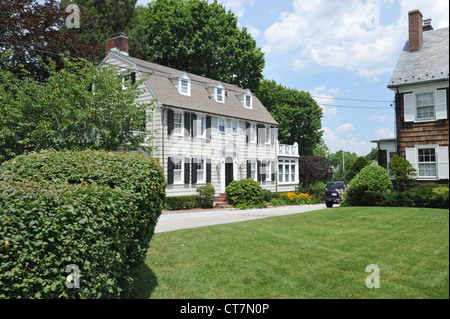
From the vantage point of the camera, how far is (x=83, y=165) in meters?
4.80

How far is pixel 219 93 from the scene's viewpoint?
27.1m

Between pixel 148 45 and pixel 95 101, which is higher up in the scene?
pixel 148 45

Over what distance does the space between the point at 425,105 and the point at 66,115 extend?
48.0 feet

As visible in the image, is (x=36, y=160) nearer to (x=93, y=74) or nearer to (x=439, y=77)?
(x=439, y=77)

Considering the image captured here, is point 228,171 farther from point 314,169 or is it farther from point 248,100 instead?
point 314,169

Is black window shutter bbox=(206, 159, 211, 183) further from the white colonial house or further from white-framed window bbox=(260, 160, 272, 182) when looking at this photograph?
white-framed window bbox=(260, 160, 272, 182)

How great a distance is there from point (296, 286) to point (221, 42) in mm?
35172

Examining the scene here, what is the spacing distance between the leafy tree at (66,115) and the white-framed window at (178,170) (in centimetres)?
612

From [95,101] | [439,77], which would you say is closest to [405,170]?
[439,77]

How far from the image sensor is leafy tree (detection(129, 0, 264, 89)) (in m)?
35.2

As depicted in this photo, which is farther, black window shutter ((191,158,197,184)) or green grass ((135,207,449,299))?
black window shutter ((191,158,197,184))

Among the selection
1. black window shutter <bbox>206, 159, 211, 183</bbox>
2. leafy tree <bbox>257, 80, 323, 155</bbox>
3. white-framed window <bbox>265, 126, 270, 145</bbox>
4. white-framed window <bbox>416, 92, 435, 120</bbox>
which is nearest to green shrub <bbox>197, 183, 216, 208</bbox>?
black window shutter <bbox>206, 159, 211, 183</bbox>

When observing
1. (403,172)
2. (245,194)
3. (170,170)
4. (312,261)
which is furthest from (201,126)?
(403,172)

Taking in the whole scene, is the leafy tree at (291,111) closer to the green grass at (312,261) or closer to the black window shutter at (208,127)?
the black window shutter at (208,127)
